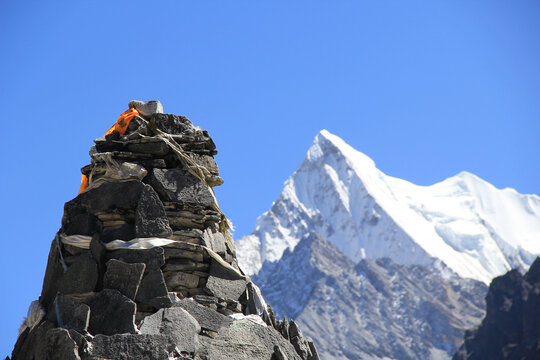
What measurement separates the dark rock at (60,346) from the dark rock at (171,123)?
157 inches

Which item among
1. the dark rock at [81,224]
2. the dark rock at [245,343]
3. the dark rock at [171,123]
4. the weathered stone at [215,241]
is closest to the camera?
the dark rock at [245,343]

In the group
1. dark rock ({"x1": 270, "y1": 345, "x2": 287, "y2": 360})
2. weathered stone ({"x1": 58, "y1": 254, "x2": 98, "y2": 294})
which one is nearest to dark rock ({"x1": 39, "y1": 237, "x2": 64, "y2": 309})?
weathered stone ({"x1": 58, "y1": 254, "x2": 98, "y2": 294})

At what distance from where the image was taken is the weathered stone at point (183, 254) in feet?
41.2

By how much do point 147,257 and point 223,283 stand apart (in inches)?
53.1

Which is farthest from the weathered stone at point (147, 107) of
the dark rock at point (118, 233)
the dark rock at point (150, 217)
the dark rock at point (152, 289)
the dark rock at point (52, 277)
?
the dark rock at point (152, 289)

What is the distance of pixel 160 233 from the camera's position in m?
12.6

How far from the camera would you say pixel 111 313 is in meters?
11.7

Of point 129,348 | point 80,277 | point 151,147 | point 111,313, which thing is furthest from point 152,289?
point 151,147

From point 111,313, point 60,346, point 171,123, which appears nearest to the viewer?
point 60,346

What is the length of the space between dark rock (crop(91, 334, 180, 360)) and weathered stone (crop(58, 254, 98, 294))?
48.9 inches

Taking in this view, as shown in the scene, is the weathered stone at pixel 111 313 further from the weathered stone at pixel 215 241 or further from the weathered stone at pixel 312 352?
the weathered stone at pixel 312 352

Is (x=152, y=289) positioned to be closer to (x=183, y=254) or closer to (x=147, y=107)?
(x=183, y=254)

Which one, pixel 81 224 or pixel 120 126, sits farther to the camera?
pixel 120 126

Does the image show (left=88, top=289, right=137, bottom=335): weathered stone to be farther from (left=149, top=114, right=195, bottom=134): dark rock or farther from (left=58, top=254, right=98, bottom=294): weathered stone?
(left=149, top=114, right=195, bottom=134): dark rock
